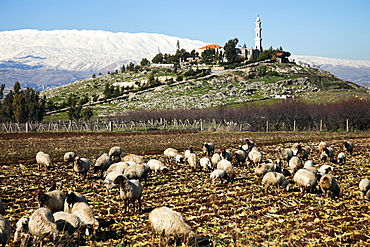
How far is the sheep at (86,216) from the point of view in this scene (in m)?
11.5

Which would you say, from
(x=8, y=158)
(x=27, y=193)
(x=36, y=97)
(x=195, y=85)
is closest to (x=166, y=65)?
(x=195, y=85)

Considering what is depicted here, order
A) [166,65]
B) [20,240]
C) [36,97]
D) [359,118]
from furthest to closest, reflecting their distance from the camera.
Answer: [166,65]
[36,97]
[359,118]
[20,240]

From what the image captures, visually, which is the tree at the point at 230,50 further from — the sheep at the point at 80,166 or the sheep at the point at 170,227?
the sheep at the point at 170,227

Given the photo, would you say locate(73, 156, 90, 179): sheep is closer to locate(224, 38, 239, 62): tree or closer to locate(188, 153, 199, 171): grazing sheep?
locate(188, 153, 199, 171): grazing sheep

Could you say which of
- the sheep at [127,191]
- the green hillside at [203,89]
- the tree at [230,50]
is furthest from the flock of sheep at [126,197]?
the tree at [230,50]

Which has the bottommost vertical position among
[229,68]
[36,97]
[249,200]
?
[249,200]

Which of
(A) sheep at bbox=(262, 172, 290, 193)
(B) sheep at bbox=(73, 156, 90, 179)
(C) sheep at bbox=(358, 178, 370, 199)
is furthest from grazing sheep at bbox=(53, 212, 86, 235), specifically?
(C) sheep at bbox=(358, 178, 370, 199)

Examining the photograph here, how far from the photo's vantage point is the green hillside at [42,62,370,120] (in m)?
118

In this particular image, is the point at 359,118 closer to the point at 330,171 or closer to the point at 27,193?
the point at 330,171

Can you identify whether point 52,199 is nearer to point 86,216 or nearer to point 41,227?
point 86,216

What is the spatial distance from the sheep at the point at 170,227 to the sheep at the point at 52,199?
405 centimetres

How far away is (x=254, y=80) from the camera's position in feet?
466

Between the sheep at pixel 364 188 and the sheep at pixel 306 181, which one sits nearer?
the sheep at pixel 364 188

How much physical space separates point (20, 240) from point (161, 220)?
386 cm
